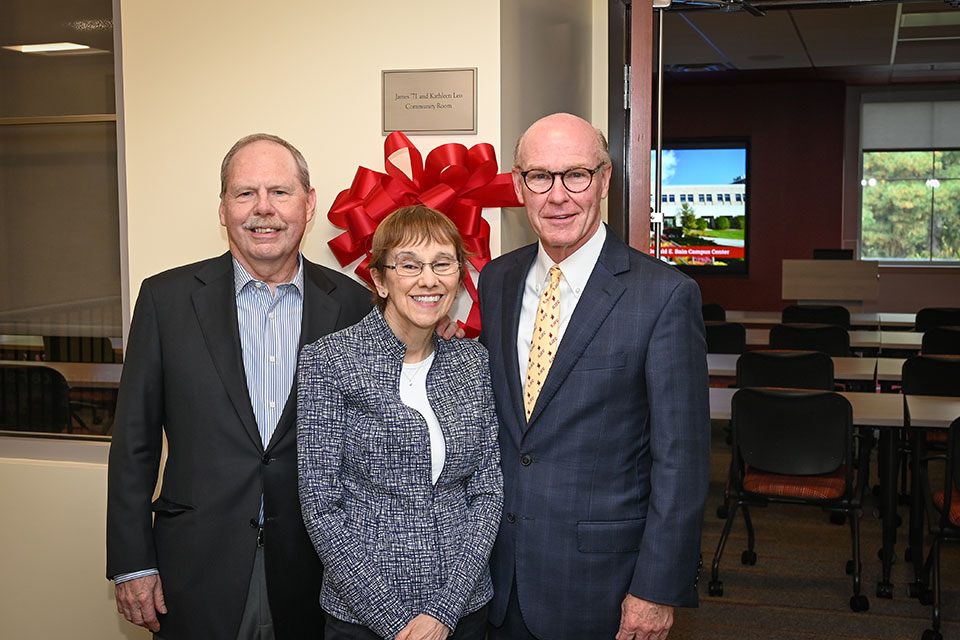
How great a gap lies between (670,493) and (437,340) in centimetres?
60

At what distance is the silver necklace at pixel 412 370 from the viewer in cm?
205

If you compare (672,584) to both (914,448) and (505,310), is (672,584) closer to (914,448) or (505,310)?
(505,310)

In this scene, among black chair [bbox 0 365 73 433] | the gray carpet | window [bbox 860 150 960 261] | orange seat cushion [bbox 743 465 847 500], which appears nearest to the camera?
black chair [bbox 0 365 73 433]

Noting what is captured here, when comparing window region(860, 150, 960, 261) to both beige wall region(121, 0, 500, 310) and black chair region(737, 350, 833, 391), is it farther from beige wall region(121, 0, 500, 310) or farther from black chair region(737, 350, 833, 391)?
beige wall region(121, 0, 500, 310)

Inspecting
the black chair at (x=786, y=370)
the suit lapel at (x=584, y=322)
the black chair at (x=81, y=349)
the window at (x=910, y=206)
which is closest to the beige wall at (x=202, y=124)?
the black chair at (x=81, y=349)

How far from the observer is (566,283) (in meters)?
2.18

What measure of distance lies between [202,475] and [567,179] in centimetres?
109

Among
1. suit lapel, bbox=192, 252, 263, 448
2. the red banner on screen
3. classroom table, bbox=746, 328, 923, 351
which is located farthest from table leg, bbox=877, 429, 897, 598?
the red banner on screen

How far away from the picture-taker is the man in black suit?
222cm

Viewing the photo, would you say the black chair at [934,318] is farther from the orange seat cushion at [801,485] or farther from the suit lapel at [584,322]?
the suit lapel at [584,322]

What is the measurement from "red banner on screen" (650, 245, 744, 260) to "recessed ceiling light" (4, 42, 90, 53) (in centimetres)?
1075

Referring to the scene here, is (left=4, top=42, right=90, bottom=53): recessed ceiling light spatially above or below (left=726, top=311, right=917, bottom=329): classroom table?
above

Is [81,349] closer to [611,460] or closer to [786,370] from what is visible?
[611,460]

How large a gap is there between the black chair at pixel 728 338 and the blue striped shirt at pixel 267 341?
530 cm
